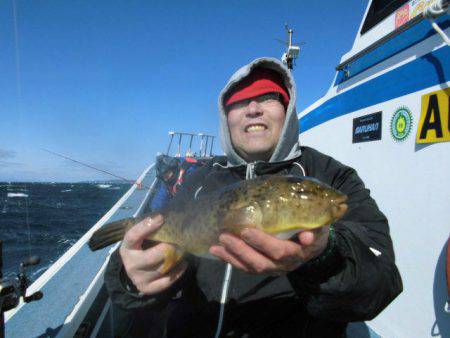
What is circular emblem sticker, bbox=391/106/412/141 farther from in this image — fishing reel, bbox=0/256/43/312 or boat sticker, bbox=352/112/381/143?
fishing reel, bbox=0/256/43/312

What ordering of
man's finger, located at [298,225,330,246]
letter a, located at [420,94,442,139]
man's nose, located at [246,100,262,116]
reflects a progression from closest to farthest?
1. man's finger, located at [298,225,330,246]
2. letter a, located at [420,94,442,139]
3. man's nose, located at [246,100,262,116]

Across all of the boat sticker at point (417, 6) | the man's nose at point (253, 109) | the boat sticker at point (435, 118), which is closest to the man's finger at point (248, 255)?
the man's nose at point (253, 109)

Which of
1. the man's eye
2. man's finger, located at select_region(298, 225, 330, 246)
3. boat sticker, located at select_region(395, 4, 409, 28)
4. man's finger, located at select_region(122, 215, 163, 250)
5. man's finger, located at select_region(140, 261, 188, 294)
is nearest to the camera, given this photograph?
man's finger, located at select_region(298, 225, 330, 246)

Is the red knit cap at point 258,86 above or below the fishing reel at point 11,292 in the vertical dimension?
above

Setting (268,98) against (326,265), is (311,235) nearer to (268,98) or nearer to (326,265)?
(326,265)

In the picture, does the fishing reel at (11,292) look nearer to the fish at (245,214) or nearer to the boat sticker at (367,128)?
the fish at (245,214)

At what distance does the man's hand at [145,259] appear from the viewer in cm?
205

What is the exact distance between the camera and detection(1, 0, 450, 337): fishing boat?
2785 mm

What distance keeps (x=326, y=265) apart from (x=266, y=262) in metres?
0.33

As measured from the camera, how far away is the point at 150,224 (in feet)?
6.83

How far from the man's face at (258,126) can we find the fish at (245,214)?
3.49 ft

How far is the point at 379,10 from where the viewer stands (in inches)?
182

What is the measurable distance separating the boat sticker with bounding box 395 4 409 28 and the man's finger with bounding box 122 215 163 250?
3913 millimetres

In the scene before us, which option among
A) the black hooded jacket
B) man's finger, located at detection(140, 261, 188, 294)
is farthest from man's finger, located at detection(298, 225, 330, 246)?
man's finger, located at detection(140, 261, 188, 294)
